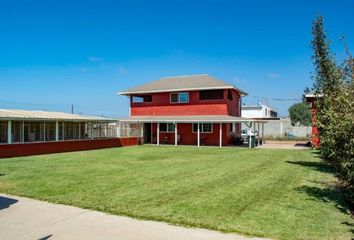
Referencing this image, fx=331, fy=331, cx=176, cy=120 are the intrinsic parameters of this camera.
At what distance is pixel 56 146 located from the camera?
24656 millimetres

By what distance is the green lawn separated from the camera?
22.0 feet

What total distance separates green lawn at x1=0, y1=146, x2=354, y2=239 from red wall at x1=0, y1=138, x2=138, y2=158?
711 cm

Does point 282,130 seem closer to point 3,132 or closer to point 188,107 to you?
point 188,107

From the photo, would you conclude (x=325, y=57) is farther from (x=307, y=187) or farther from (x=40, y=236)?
(x=40, y=236)

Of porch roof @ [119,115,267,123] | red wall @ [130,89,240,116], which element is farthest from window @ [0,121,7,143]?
red wall @ [130,89,240,116]

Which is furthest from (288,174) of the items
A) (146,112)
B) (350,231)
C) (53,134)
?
(146,112)

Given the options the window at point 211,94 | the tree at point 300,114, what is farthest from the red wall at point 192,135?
the tree at point 300,114

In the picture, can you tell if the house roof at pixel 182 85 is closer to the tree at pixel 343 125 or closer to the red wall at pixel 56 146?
the red wall at pixel 56 146

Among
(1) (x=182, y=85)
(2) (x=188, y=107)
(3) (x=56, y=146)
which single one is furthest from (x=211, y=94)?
(3) (x=56, y=146)

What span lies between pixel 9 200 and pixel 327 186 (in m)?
9.75

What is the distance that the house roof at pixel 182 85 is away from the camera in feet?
105

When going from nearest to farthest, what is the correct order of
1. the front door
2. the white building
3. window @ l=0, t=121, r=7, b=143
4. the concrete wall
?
1. window @ l=0, t=121, r=7, b=143
2. the front door
3. the concrete wall
4. the white building

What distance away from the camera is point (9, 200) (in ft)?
28.3

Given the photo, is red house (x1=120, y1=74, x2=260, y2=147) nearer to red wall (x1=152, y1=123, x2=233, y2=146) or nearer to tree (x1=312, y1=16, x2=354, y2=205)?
red wall (x1=152, y1=123, x2=233, y2=146)
